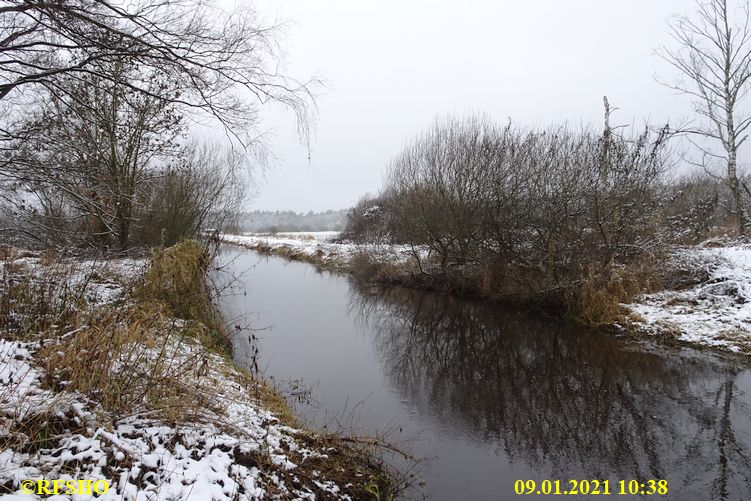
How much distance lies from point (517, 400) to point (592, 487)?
1940 millimetres

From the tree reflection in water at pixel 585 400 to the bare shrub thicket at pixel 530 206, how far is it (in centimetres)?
253

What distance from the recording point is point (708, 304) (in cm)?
905

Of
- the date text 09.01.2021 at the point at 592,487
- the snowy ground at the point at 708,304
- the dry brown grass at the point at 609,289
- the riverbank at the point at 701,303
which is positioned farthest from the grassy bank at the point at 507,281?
the date text 09.01.2021 at the point at 592,487

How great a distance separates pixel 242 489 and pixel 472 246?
483 inches

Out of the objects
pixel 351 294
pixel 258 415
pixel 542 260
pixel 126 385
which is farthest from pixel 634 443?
pixel 351 294

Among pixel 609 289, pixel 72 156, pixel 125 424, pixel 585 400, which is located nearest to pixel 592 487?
pixel 585 400

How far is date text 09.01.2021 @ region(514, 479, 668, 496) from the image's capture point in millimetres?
3924

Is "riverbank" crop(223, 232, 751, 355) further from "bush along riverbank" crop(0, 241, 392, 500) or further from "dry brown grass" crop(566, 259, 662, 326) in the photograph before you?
"bush along riverbank" crop(0, 241, 392, 500)

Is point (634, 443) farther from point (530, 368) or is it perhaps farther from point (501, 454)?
point (530, 368)

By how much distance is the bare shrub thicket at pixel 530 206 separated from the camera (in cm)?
1049

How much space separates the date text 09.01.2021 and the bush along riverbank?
1515 millimetres

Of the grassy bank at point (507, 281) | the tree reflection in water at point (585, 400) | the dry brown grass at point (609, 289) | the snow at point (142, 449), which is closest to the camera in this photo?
the snow at point (142, 449)

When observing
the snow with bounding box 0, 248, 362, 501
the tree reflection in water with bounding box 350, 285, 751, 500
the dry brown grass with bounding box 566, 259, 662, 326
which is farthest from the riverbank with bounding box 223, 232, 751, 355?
the snow with bounding box 0, 248, 362, 501

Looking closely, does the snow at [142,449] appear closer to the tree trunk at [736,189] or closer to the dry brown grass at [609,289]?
the dry brown grass at [609,289]
